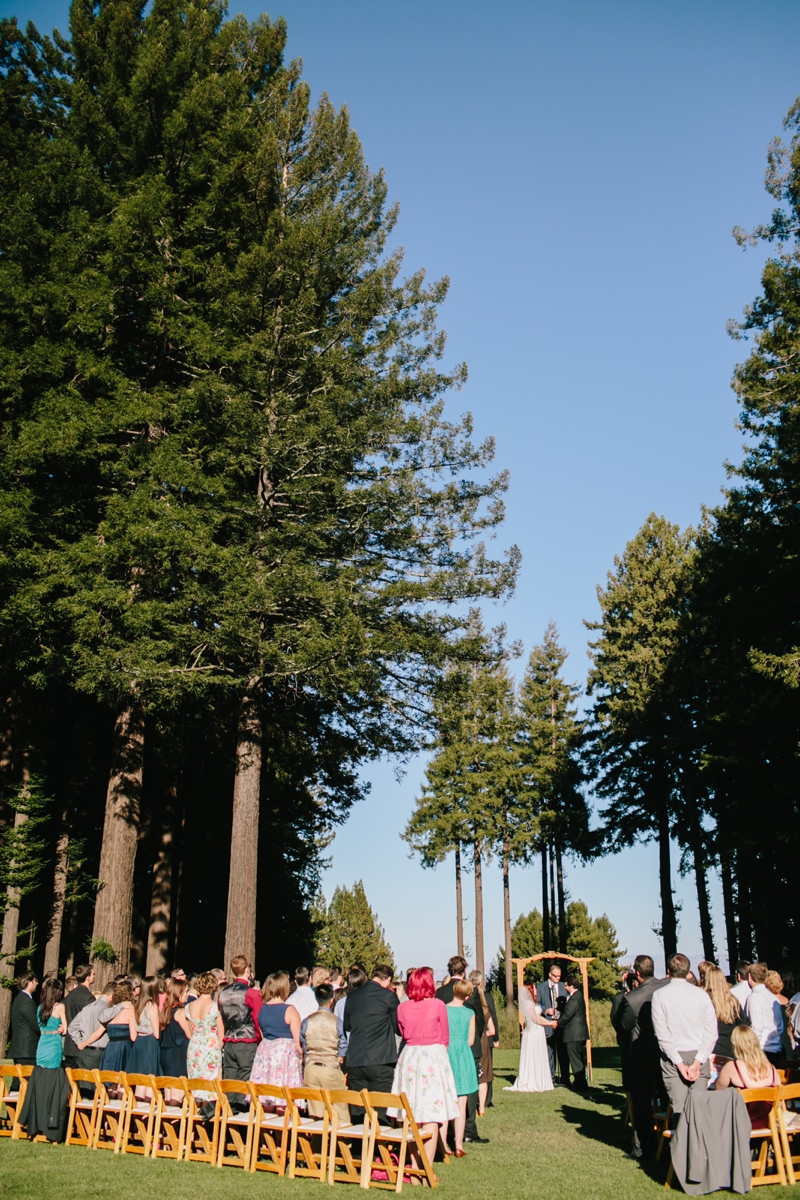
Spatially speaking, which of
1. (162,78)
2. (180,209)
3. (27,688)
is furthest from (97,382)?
(27,688)

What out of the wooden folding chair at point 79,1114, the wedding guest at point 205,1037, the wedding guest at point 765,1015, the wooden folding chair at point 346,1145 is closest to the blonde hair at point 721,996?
the wedding guest at point 765,1015

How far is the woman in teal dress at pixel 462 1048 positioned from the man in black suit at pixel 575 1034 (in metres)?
6.50

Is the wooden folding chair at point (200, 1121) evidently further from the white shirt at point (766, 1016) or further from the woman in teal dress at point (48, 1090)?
the white shirt at point (766, 1016)

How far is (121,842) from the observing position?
15781 millimetres

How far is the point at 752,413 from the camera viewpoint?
2214 cm

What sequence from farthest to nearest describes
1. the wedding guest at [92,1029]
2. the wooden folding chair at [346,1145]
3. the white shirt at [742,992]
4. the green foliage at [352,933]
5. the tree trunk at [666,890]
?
the green foliage at [352,933]
the tree trunk at [666,890]
the white shirt at [742,992]
the wedding guest at [92,1029]
the wooden folding chair at [346,1145]

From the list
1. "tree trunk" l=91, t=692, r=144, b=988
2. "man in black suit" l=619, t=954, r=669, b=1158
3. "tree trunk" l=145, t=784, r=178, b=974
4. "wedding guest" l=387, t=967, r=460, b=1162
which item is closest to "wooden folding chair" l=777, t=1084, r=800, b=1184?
"man in black suit" l=619, t=954, r=669, b=1158

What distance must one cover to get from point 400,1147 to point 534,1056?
7871 mm

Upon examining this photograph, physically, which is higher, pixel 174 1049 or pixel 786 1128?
pixel 174 1049

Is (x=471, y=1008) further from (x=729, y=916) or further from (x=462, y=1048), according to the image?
(x=729, y=916)

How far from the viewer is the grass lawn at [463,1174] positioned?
711 cm

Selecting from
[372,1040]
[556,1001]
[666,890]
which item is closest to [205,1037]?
[372,1040]

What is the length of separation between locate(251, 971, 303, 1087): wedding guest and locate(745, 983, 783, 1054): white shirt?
476 cm

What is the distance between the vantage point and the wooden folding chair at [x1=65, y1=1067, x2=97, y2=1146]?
948 cm
